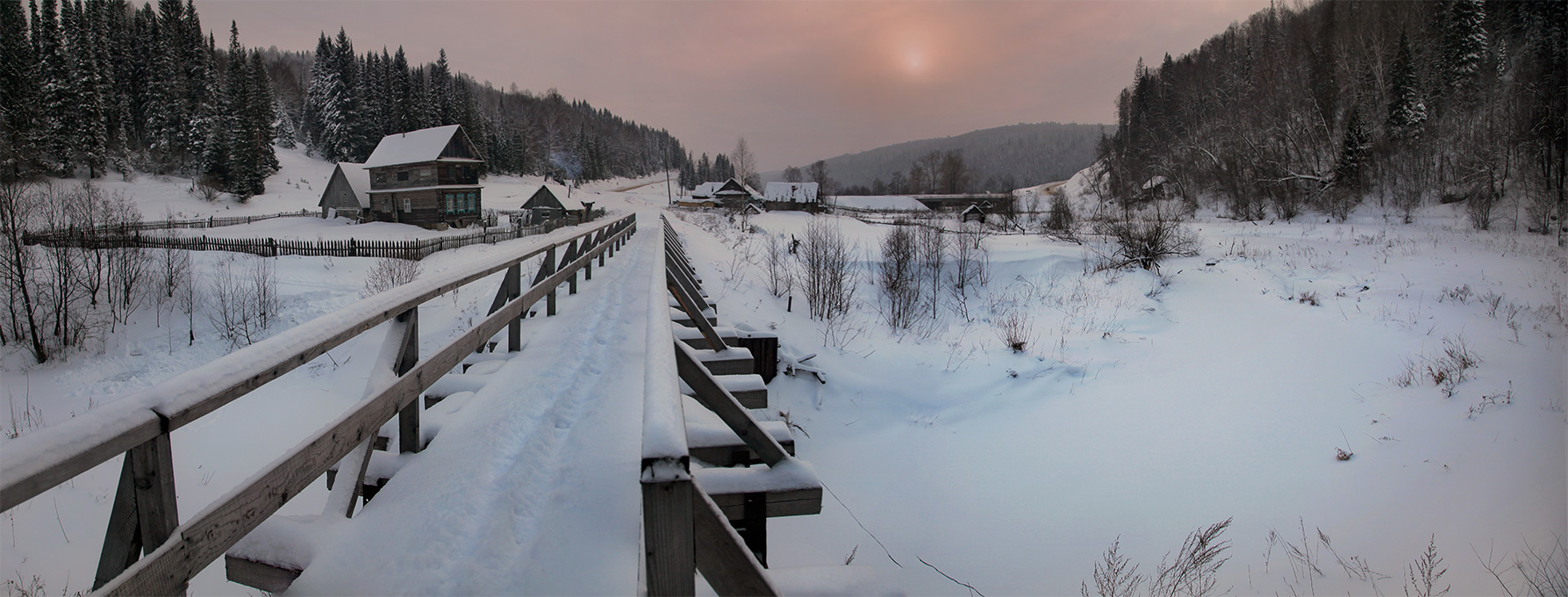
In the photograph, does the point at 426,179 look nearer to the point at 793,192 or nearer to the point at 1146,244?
the point at 1146,244

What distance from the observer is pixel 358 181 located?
137 feet

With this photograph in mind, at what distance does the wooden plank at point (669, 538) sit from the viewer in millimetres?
1277

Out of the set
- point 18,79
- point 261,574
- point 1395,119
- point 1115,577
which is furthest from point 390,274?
point 18,79

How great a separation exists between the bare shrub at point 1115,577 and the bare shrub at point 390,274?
786 inches

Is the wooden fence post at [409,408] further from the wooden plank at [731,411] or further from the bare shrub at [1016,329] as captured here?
the bare shrub at [1016,329]

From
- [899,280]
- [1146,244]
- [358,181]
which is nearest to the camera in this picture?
[899,280]

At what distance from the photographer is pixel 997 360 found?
9695 millimetres

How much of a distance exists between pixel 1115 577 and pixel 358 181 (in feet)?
164

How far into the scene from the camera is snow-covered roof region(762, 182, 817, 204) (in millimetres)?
76188

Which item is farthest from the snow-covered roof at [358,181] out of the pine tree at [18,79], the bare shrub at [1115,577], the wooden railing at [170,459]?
the bare shrub at [1115,577]

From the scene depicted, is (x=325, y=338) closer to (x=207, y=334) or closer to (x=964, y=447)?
(x=964, y=447)

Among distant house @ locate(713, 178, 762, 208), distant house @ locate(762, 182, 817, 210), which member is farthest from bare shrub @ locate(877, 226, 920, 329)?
distant house @ locate(713, 178, 762, 208)

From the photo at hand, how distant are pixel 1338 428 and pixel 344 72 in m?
84.7

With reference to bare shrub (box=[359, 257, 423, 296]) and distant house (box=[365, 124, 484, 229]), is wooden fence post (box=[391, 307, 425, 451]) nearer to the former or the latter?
bare shrub (box=[359, 257, 423, 296])
